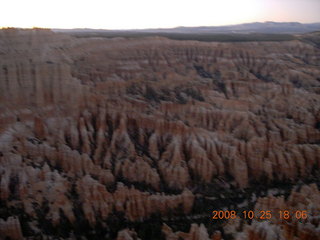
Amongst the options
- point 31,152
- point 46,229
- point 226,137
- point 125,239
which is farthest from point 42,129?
point 226,137

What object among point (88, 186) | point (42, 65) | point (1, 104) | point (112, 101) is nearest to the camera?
point (88, 186)

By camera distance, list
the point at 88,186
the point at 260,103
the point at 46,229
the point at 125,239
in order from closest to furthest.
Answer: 1. the point at 125,239
2. the point at 46,229
3. the point at 88,186
4. the point at 260,103

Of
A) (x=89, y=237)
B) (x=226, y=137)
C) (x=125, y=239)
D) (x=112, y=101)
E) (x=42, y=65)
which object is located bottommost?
(x=89, y=237)

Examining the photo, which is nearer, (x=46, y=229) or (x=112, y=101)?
(x=46, y=229)

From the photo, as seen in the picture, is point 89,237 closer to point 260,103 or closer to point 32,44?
point 32,44

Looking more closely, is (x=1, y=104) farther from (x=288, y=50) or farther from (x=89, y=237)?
(x=288, y=50)

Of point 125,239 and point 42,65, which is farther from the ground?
point 42,65
